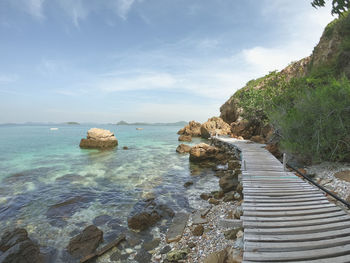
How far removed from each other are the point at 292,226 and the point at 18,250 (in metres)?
8.52

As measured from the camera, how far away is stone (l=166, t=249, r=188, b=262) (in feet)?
19.2

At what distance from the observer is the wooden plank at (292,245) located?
405cm

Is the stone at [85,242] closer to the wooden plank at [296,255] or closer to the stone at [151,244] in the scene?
the stone at [151,244]

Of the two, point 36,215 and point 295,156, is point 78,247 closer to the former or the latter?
point 36,215

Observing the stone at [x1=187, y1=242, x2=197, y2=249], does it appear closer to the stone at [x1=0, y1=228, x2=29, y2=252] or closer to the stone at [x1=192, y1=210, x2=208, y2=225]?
the stone at [x1=192, y1=210, x2=208, y2=225]

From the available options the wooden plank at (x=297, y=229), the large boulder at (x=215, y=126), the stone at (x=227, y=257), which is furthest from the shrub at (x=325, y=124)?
the large boulder at (x=215, y=126)

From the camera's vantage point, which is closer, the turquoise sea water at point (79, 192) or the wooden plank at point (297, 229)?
the wooden plank at point (297, 229)

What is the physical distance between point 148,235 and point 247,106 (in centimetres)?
2521

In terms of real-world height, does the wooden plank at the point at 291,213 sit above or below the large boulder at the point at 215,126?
below

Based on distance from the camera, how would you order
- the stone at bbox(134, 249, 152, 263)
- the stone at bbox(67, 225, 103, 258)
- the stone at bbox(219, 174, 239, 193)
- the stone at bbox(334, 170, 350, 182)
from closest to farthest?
the stone at bbox(134, 249, 152, 263) → the stone at bbox(67, 225, 103, 258) → the stone at bbox(334, 170, 350, 182) → the stone at bbox(219, 174, 239, 193)

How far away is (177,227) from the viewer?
7.96 metres

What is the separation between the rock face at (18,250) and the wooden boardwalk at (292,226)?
6916 mm

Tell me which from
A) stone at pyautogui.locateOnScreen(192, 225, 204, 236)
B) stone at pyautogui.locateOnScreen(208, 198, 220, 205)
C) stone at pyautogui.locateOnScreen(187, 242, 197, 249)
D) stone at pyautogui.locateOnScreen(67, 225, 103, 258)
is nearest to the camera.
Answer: stone at pyautogui.locateOnScreen(187, 242, 197, 249)

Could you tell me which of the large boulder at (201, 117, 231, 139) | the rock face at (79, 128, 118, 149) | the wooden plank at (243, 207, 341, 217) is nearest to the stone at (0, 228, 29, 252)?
the wooden plank at (243, 207, 341, 217)
